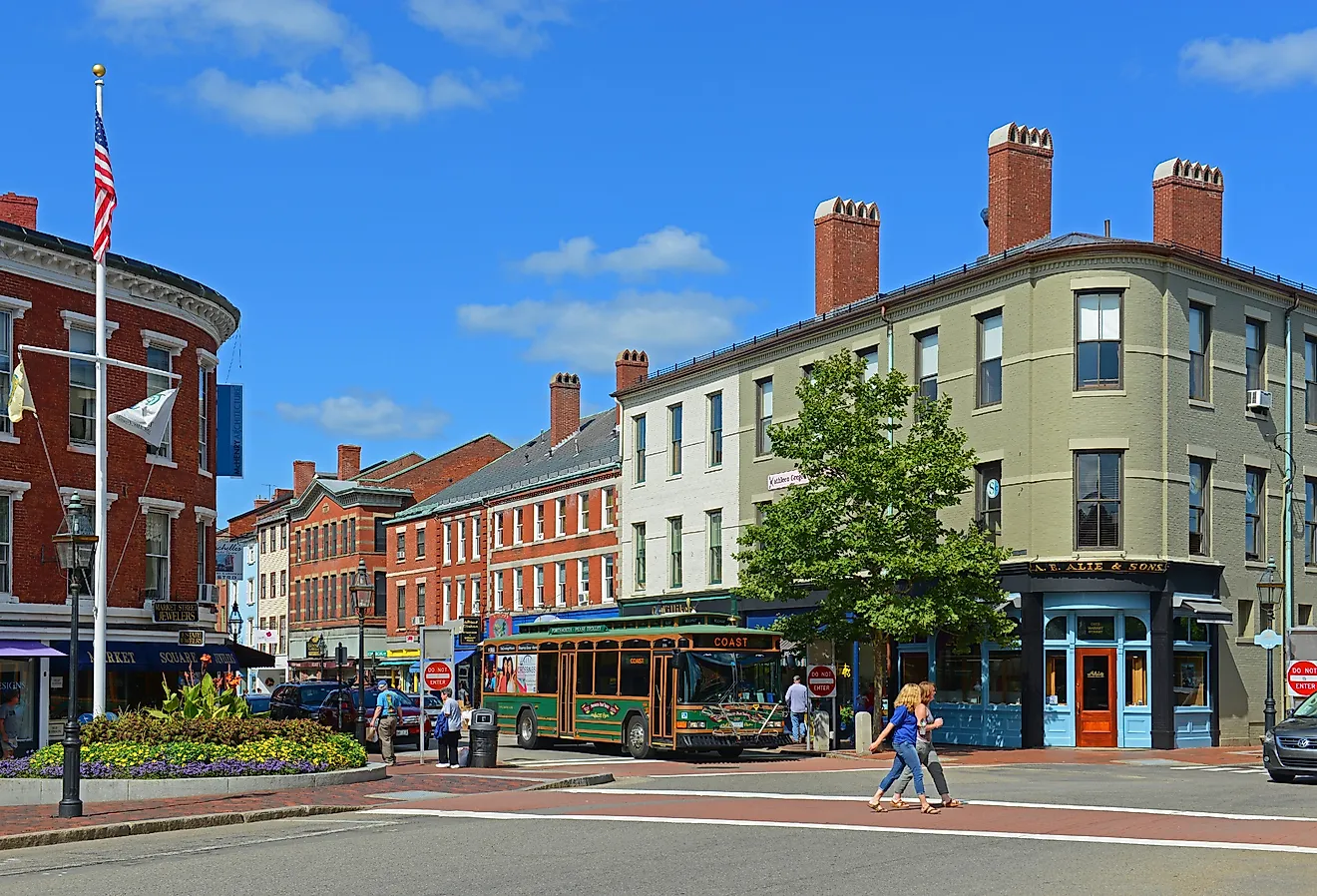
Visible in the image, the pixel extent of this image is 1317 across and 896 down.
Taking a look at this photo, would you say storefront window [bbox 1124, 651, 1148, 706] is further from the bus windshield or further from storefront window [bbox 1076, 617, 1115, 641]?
the bus windshield

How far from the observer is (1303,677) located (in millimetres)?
33031

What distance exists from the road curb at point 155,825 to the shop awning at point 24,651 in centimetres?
1402

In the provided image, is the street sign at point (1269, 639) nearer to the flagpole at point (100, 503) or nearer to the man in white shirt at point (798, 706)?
the man in white shirt at point (798, 706)

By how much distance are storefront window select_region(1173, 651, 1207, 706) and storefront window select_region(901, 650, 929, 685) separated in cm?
606

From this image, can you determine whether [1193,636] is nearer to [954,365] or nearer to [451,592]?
[954,365]

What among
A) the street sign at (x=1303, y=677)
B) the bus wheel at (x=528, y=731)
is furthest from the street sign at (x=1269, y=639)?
the bus wheel at (x=528, y=731)

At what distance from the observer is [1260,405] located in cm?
3928

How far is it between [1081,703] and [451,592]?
39.8 meters

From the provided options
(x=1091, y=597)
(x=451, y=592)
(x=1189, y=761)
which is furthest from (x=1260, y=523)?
(x=451, y=592)

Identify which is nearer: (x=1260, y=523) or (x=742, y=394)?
(x=1260, y=523)

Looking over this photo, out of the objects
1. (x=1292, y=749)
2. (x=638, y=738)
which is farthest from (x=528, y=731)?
(x=1292, y=749)

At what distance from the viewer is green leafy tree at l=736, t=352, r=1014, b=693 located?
3431 cm

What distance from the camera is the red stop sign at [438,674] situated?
31109mm

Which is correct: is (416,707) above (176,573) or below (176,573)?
below
